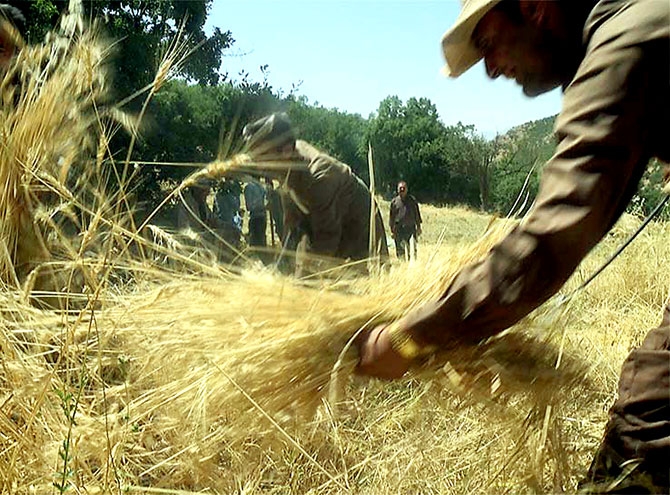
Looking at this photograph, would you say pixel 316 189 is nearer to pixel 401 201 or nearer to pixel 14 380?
pixel 14 380

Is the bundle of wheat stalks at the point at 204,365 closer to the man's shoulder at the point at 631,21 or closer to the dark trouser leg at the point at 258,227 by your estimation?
the man's shoulder at the point at 631,21

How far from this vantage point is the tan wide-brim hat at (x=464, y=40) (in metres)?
1.47

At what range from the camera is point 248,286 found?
1779 mm

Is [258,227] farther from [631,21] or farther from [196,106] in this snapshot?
[196,106]

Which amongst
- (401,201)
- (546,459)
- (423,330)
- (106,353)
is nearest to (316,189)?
(106,353)

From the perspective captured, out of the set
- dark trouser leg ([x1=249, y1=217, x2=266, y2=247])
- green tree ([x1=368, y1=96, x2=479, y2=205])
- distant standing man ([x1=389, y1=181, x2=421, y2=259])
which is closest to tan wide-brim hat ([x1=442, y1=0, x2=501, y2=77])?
dark trouser leg ([x1=249, y1=217, x2=266, y2=247])

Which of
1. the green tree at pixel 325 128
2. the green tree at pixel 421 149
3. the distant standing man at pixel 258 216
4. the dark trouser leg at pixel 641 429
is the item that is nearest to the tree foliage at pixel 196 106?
the green tree at pixel 325 128

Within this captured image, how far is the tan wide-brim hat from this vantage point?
58.0 inches

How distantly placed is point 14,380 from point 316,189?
2241mm

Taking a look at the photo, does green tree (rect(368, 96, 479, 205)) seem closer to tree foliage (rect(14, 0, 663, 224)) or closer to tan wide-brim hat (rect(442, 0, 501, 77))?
tree foliage (rect(14, 0, 663, 224))

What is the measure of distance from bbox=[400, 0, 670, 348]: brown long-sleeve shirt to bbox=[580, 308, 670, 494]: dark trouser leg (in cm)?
38

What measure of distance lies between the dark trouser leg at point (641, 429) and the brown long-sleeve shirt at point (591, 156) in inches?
14.8

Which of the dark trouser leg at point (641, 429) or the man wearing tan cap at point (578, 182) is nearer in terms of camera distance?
the man wearing tan cap at point (578, 182)

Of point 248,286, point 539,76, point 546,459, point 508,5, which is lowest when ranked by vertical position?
point 546,459
